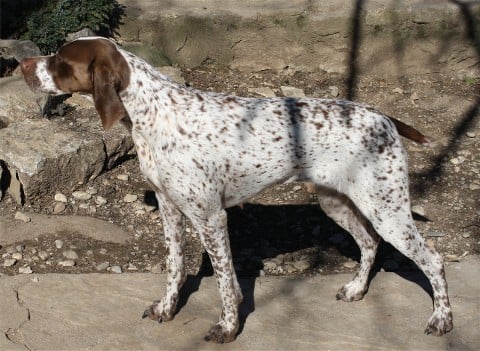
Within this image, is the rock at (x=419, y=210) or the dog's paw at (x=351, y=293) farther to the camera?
the rock at (x=419, y=210)

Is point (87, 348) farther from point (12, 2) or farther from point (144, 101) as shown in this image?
point (12, 2)

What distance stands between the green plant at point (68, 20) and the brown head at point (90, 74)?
3489mm

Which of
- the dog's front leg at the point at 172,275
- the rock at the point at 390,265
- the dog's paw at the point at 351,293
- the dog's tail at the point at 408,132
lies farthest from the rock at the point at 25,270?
the dog's tail at the point at 408,132

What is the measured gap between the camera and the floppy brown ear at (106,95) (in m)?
4.36

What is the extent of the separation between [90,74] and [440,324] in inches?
95.9

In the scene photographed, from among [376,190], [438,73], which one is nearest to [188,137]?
[376,190]

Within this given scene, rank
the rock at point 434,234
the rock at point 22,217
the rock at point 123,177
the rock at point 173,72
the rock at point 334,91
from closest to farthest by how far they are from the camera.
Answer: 1. the rock at point 22,217
2. the rock at point 434,234
3. the rock at point 123,177
4. the rock at point 173,72
5. the rock at point 334,91

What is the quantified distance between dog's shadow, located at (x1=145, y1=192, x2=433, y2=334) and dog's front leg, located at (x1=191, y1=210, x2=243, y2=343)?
57 cm

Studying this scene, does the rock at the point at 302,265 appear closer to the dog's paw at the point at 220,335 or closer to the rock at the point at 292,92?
the dog's paw at the point at 220,335

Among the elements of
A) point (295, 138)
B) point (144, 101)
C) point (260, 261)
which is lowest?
point (260, 261)

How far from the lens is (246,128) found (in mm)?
4609

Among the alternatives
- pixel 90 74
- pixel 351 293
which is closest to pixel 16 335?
pixel 90 74

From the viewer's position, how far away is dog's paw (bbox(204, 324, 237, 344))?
4.90 meters

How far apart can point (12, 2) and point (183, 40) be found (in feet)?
5.83
